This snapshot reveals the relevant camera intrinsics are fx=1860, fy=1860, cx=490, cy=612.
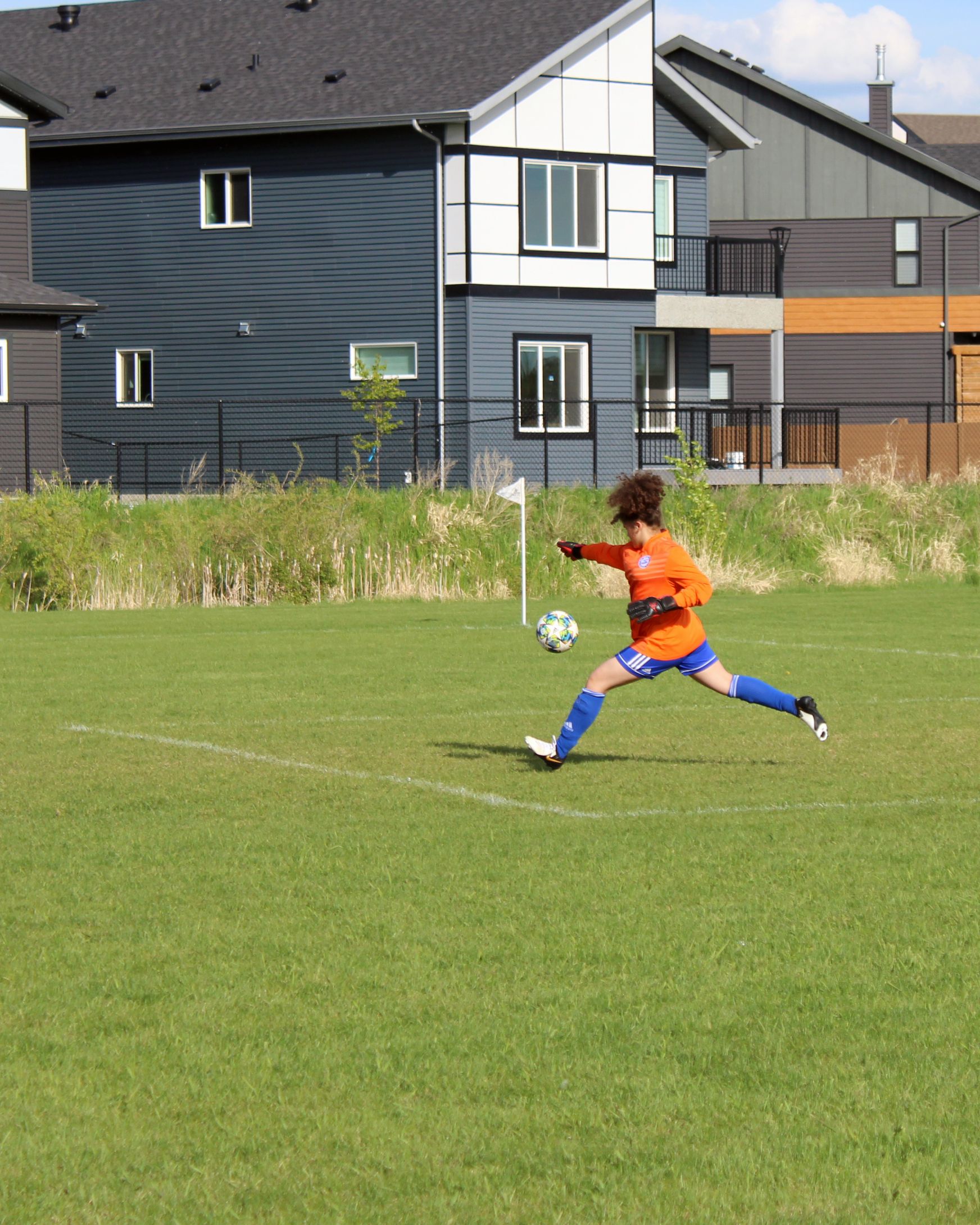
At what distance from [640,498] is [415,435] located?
26.5 meters

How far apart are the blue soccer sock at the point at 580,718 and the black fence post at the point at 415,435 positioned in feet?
81.8

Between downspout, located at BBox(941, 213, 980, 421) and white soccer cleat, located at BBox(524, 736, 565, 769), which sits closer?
white soccer cleat, located at BBox(524, 736, 565, 769)

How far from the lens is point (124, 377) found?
41.5 m

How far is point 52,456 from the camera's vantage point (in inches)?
1516

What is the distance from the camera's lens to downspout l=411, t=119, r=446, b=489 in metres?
37.9

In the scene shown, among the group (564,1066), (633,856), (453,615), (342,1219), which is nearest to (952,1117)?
(564,1066)

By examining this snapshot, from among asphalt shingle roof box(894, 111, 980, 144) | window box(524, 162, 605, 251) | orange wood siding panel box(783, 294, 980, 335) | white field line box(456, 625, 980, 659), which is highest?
asphalt shingle roof box(894, 111, 980, 144)

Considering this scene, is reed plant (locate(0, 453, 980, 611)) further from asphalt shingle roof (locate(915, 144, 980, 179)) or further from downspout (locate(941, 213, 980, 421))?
asphalt shingle roof (locate(915, 144, 980, 179))

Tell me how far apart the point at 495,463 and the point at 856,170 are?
2311 centimetres

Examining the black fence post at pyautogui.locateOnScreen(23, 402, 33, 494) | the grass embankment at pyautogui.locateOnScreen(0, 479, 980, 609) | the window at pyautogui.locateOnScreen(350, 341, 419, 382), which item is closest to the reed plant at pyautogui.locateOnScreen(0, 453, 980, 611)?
A: the grass embankment at pyautogui.locateOnScreen(0, 479, 980, 609)

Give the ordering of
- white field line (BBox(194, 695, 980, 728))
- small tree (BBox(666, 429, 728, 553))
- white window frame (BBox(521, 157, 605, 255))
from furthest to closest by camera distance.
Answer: white window frame (BBox(521, 157, 605, 255))
small tree (BBox(666, 429, 728, 553))
white field line (BBox(194, 695, 980, 728))

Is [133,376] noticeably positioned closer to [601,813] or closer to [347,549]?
[347,549]

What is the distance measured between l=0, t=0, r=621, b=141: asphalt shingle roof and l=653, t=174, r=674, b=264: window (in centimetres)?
523

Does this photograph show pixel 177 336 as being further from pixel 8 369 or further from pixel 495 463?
pixel 495 463
